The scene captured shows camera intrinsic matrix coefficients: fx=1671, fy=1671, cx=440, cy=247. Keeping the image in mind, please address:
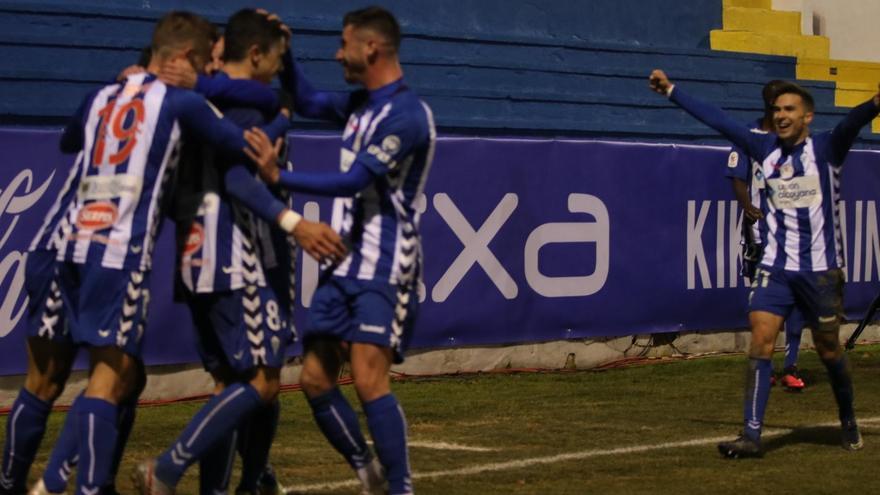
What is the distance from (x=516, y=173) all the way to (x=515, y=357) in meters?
1.36

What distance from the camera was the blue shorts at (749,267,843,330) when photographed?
8719 millimetres

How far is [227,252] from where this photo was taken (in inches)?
244

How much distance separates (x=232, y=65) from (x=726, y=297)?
811 cm

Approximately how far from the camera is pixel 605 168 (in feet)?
41.8

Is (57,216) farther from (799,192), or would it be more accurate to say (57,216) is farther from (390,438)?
(799,192)

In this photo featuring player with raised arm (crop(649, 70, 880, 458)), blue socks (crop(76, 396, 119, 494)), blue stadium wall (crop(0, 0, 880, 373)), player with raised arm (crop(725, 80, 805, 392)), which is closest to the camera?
blue socks (crop(76, 396, 119, 494))

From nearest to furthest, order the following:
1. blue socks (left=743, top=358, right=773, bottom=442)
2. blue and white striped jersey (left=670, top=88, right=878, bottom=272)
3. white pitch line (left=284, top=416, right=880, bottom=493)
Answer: white pitch line (left=284, top=416, right=880, bottom=493), blue socks (left=743, top=358, right=773, bottom=442), blue and white striped jersey (left=670, top=88, right=878, bottom=272)

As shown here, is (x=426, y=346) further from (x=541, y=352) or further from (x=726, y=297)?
(x=726, y=297)

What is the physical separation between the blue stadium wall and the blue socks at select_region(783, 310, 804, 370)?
1370 mm

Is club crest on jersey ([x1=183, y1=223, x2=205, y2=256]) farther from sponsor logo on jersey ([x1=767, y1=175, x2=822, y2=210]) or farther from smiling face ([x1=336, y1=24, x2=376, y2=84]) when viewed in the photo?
sponsor logo on jersey ([x1=767, y1=175, x2=822, y2=210])

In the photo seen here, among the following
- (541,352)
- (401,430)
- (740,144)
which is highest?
(740,144)

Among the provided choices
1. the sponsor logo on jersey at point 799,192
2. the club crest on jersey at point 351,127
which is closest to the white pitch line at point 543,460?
the sponsor logo on jersey at point 799,192

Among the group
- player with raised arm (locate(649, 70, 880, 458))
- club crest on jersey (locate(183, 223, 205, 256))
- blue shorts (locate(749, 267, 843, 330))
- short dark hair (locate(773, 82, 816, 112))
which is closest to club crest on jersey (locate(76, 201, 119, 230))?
club crest on jersey (locate(183, 223, 205, 256))

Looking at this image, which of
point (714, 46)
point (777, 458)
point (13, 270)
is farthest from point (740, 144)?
point (714, 46)
